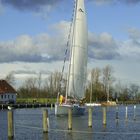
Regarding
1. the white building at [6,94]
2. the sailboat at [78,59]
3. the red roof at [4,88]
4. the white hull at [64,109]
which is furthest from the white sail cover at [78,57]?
the red roof at [4,88]

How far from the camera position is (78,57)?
88438 mm

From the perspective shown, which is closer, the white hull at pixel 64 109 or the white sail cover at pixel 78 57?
the white hull at pixel 64 109

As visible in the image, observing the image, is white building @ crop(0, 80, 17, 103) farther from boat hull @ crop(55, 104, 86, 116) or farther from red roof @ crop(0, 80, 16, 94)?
boat hull @ crop(55, 104, 86, 116)

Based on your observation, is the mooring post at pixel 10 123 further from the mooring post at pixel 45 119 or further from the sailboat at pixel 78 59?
the sailboat at pixel 78 59

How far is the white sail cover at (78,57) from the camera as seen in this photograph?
8756cm

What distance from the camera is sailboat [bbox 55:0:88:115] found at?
87250mm

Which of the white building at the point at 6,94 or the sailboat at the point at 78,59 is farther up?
the sailboat at the point at 78,59

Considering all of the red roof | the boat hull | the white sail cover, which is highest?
the white sail cover

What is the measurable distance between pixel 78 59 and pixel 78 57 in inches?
13.9

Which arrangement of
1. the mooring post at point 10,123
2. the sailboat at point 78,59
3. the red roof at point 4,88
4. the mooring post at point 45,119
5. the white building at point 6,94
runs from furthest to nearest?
the red roof at point 4,88, the white building at point 6,94, the sailboat at point 78,59, the mooring post at point 45,119, the mooring post at point 10,123

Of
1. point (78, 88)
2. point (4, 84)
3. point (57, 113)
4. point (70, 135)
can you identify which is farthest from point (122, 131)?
point (4, 84)

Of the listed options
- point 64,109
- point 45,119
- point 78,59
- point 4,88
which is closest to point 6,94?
point 4,88

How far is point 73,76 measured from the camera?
87750 mm

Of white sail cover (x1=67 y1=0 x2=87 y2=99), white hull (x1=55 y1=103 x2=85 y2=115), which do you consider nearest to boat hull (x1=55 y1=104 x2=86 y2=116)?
white hull (x1=55 y1=103 x2=85 y2=115)
